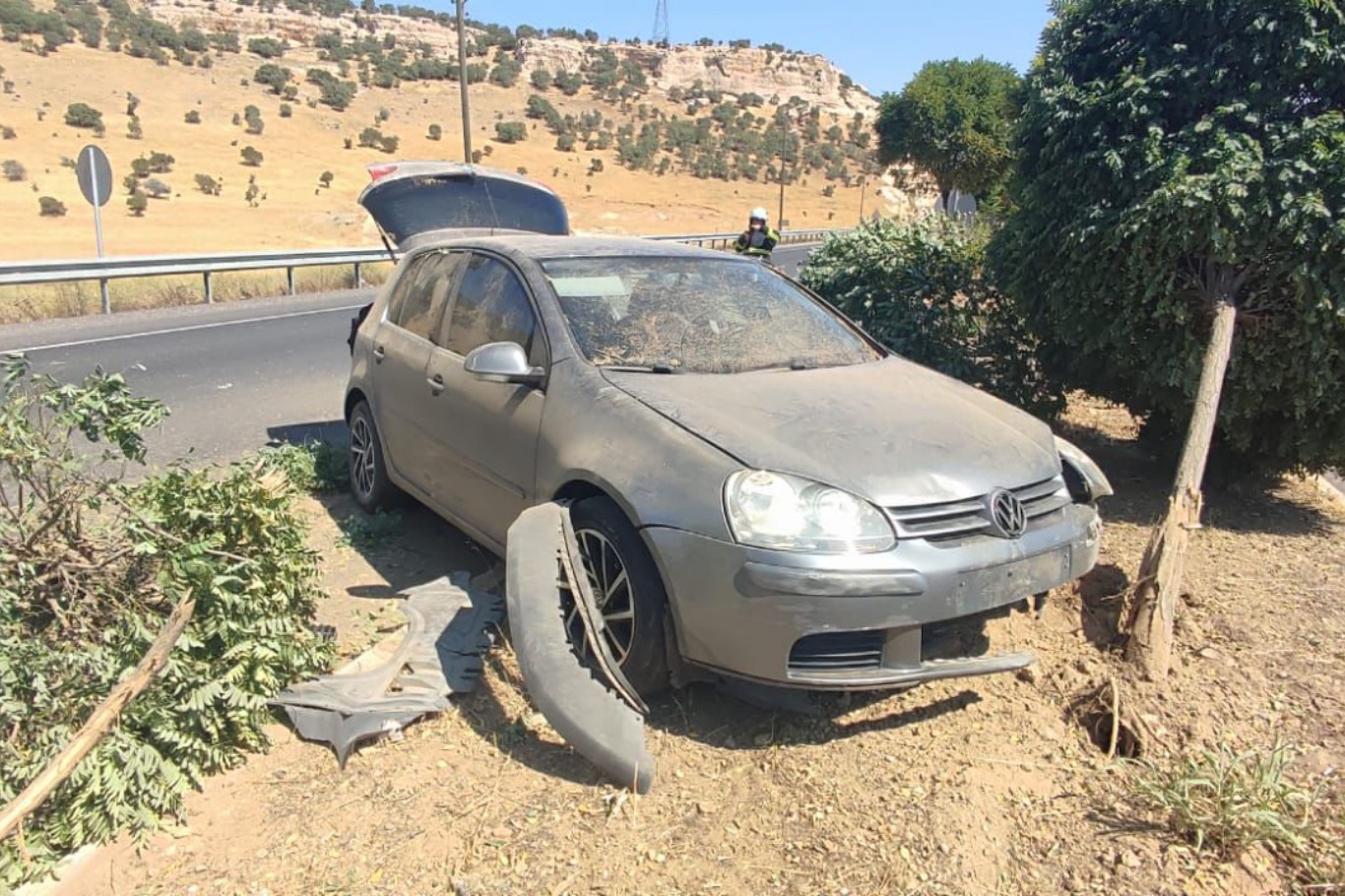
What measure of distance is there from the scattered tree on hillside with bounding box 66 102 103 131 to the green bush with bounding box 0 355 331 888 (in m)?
51.8

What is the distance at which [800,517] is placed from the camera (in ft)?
9.91

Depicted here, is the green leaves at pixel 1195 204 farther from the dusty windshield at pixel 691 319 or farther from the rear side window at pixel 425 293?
the rear side window at pixel 425 293

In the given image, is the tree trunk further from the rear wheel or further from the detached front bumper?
the rear wheel

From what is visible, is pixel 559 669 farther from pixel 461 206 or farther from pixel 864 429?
pixel 461 206

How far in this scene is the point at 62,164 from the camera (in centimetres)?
4012

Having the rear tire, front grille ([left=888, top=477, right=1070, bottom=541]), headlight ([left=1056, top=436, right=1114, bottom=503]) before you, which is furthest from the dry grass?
front grille ([left=888, top=477, right=1070, bottom=541])

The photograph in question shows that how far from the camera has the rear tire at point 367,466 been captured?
5.39 m

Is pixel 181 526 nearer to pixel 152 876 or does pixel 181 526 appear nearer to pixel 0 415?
pixel 0 415

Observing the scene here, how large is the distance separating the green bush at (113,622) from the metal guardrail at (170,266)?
40.4 feet

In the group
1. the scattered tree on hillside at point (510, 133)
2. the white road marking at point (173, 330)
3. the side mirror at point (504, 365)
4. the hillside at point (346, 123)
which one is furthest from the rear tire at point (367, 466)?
the scattered tree on hillside at point (510, 133)

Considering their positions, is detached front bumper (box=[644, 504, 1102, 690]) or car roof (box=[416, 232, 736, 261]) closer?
detached front bumper (box=[644, 504, 1102, 690])

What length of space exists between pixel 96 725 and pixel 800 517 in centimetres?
205

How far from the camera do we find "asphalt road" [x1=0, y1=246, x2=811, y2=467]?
769cm

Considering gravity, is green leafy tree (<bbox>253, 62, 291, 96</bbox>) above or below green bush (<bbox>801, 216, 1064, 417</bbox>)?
above
